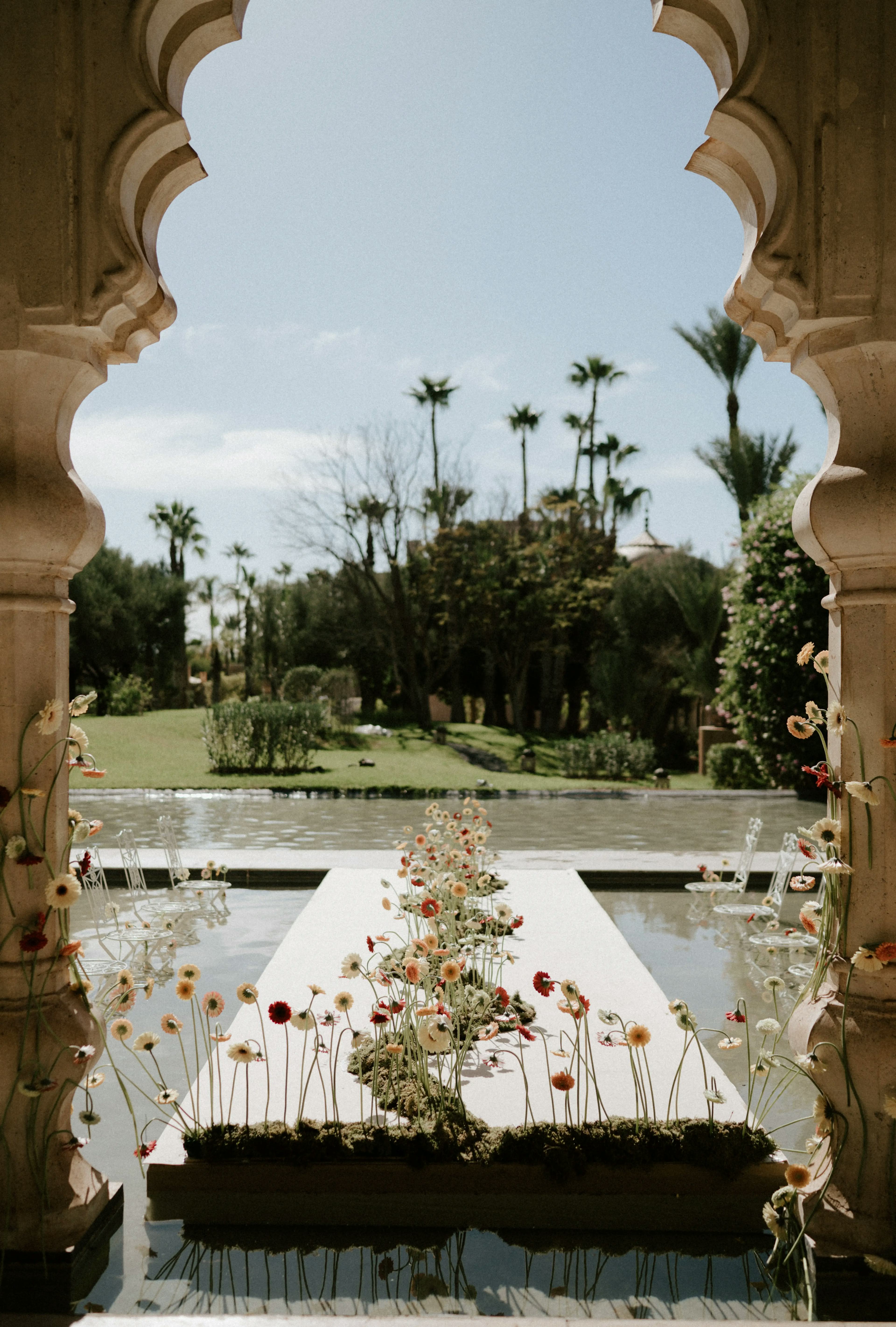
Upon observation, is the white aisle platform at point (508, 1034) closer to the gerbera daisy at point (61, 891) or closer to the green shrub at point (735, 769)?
the gerbera daisy at point (61, 891)

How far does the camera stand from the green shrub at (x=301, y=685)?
23438 mm

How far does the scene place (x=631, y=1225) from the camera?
10.3ft

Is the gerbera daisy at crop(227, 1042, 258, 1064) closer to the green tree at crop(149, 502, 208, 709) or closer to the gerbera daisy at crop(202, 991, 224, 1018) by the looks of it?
the gerbera daisy at crop(202, 991, 224, 1018)

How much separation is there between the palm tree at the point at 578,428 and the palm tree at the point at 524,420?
1.42 m

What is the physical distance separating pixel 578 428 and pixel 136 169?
3394cm

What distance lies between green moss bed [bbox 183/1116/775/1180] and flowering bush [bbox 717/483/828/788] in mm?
11022

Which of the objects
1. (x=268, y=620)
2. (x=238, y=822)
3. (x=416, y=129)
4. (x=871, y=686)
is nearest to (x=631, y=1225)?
(x=871, y=686)

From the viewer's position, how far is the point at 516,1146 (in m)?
3.18

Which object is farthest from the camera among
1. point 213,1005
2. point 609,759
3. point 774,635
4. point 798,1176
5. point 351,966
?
point 609,759

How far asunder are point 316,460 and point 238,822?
16.0 meters

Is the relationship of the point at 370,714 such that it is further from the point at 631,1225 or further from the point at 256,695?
the point at 631,1225

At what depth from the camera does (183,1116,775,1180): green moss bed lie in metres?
3.16

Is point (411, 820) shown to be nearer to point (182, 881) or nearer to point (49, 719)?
point (182, 881)

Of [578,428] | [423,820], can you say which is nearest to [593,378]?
[578,428]
